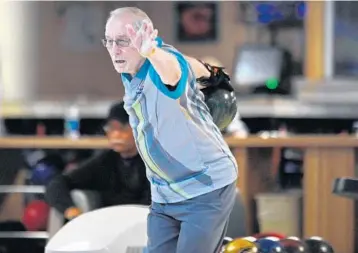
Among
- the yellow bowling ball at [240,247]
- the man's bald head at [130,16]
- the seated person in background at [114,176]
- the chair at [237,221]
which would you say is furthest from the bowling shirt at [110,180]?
the man's bald head at [130,16]

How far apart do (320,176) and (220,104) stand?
61.0 inches

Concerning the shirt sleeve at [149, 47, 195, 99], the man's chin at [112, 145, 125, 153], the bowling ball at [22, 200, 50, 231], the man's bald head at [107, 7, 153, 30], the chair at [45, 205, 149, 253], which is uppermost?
the man's bald head at [107, 7, 153, 30]

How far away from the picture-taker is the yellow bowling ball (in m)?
2.80

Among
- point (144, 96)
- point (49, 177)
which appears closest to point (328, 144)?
point (49, 177)

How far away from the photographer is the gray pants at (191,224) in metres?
2.04

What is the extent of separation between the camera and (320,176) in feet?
12.1

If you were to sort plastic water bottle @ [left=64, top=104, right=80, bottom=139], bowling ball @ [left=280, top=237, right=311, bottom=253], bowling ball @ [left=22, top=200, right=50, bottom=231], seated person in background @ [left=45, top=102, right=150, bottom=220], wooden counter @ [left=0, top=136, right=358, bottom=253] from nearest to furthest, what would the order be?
bowling ball @ [left=280, top=237, right=311, bottom=253], seated person in background @ [left=45, top=102, right=150, bottom=220], wooden counter @ [left=0, top=136, right=358, bottom=253], bowling ball @ [left=22, top=200, right=50, bottom=231], plastic water bottle @ [left=64, top=104, right=80, bottom=139]

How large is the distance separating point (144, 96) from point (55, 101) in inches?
118

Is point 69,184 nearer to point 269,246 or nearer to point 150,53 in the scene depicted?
point 269,246

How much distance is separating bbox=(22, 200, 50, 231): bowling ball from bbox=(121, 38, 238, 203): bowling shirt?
1936 millimetres

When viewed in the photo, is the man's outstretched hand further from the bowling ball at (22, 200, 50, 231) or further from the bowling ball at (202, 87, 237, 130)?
the bowling ball at (22, 200, 50, 231)

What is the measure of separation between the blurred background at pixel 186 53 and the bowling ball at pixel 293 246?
1029mm

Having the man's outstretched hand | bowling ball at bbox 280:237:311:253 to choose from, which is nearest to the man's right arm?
bowling ball at bbox 280:237:311:253

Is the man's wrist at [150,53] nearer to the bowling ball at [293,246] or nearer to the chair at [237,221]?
the bowling ball at [293,246]
